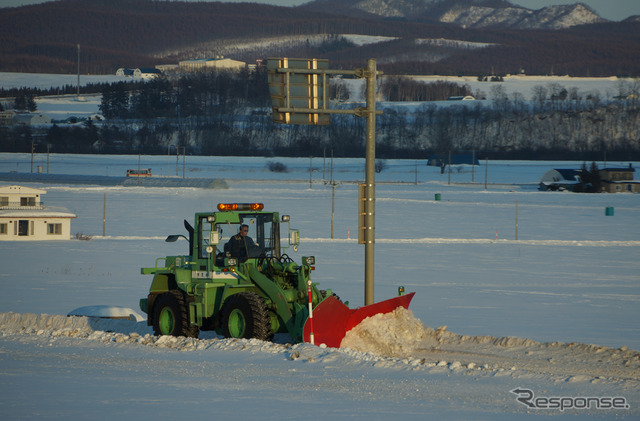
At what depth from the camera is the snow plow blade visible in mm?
16656

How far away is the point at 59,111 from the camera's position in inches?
7746

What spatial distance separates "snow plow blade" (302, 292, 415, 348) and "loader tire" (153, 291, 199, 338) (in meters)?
2.89

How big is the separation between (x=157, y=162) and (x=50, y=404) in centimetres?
12962

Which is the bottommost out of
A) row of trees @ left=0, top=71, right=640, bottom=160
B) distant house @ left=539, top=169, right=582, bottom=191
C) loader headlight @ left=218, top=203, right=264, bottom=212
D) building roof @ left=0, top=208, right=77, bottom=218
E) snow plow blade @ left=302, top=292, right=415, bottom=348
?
snow plow blade @ left=302, top=292, right=415, bottom=348

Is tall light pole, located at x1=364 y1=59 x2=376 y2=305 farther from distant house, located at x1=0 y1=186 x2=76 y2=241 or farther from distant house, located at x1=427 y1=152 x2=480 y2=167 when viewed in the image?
distant house, located at x1=427 y1=152 x2=480 y2=167

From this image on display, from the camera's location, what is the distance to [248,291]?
1772 cm

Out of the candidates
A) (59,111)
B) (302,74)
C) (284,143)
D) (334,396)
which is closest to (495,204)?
(302,74)

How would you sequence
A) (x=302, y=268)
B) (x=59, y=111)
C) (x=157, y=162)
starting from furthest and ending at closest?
(x=59, y=111)
(x=157, y=162)
(x=302, y=268)

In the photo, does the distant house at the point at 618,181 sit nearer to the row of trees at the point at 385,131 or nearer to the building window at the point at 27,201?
the row of trees at the point at 385,131

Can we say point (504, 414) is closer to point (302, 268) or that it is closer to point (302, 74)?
point (302, 268)

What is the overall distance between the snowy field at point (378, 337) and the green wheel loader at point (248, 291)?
489mm

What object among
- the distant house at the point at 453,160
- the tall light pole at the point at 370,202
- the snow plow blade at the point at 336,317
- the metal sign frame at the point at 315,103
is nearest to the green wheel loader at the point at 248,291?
the snow plow blade at the point at 336,317

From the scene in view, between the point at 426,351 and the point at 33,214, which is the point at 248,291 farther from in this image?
the point at 33,214

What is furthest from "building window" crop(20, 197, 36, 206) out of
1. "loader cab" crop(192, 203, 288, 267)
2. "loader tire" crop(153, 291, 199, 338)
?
"loader cab" crop(192, 203, 288, 267)
